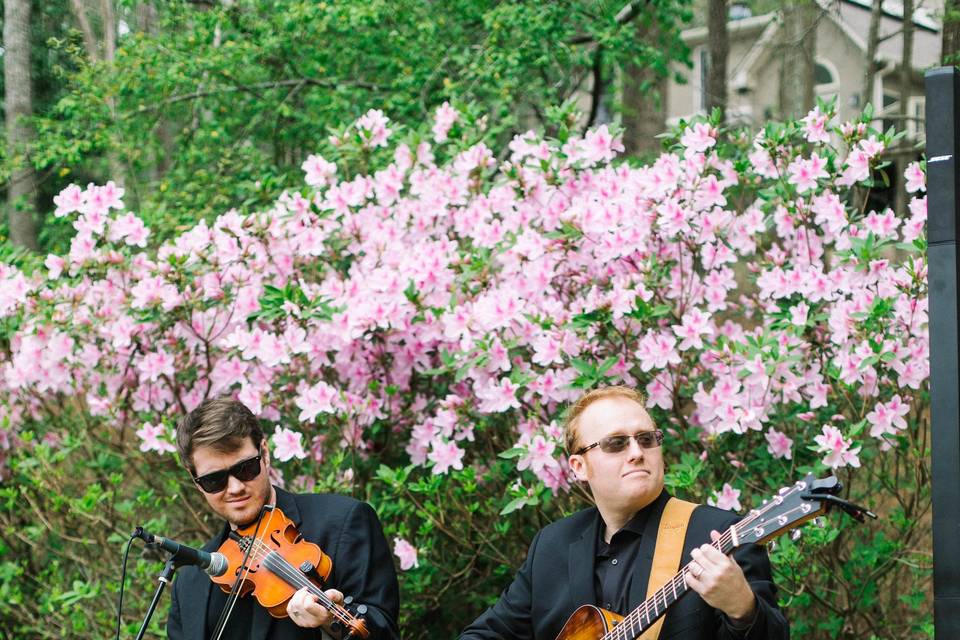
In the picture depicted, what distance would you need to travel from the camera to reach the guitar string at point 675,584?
2.48m

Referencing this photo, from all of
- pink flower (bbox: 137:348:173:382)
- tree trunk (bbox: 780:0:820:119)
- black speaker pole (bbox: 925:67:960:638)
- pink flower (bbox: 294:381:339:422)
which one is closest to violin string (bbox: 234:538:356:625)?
pink flower (bbox: 294:381:339:422)

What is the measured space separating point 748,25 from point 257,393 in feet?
52.8

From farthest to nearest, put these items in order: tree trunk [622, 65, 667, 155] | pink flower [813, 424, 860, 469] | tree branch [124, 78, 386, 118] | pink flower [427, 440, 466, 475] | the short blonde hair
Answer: tree trunk [622, 65, 667, 155], tree branch [124, 78, 386, 118], pink flower [427, 440, 466, 475], pink flower [813, 424, 860, 469], the short blonde hair

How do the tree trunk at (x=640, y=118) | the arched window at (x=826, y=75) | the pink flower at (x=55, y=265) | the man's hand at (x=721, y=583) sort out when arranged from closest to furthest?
the man's hand at (x=721, y=583) < the pink flower at (x=55, y=265) < the tree trunk at (x=640, y=118) < the arched window at (x=826, y=75)

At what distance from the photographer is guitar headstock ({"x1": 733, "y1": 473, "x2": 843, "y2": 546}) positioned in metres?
2.36

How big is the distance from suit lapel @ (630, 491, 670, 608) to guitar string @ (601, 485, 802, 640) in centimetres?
5

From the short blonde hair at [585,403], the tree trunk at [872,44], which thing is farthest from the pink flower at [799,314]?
the tree trunk at [872,44]

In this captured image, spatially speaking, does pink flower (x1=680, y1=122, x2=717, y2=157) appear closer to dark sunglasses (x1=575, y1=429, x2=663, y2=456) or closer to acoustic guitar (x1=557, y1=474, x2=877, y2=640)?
dark sunglasses (x1=575, y1=429, x2=663, y2=456)

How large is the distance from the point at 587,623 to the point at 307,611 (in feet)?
2.38

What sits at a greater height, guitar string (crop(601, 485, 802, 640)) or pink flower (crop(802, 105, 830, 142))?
pink flower (crop(802, 105, 830, 142))

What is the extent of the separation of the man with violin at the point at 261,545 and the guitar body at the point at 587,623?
1.79 feet

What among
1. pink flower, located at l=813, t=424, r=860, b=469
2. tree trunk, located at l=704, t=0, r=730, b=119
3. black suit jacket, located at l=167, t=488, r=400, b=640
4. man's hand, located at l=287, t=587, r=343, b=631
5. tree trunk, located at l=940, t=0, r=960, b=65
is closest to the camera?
man's hand, located at l=287, t=587, r=343, b=631

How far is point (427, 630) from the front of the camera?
4.96 metres

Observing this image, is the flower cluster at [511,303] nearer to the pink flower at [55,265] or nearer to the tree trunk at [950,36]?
the pink flower at [55,265]
